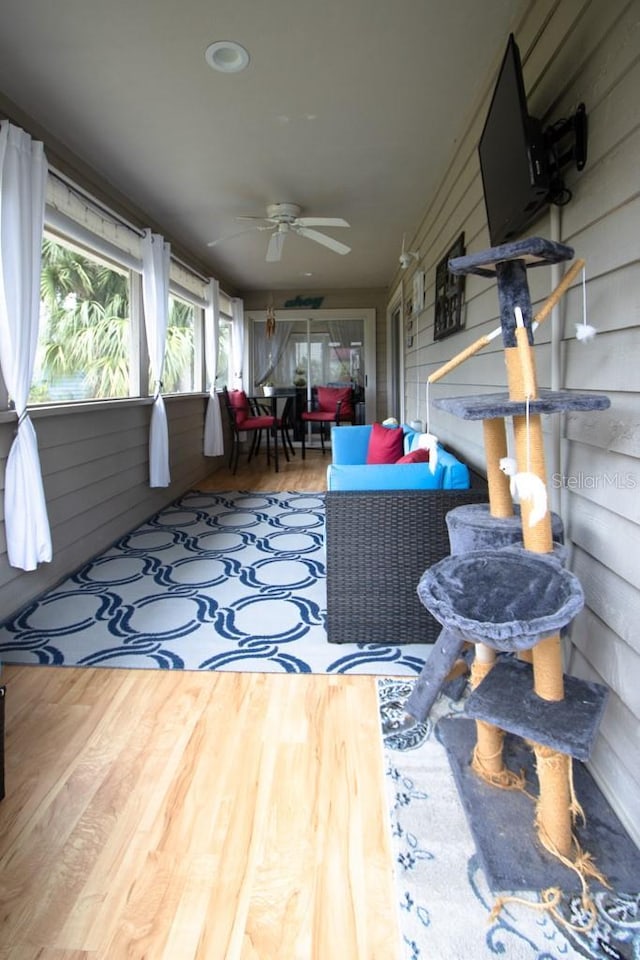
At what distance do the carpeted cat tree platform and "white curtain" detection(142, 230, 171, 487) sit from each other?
3.27 metres

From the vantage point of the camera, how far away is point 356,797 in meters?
1.38

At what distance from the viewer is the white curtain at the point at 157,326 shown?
4.08 meters

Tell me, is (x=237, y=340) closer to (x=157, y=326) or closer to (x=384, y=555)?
(x=157, y=326)

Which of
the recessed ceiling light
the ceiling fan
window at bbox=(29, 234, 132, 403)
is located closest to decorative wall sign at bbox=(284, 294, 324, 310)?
the ceiling fan

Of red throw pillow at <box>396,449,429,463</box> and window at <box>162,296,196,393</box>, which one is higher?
window at <box>162,296,196,393</box>

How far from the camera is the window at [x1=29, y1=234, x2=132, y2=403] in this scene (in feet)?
9.64

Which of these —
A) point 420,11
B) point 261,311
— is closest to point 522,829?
point 420,11

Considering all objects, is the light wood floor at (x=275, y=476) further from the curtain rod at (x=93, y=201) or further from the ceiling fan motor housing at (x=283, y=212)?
the curtain rod at (x=93, y=201)

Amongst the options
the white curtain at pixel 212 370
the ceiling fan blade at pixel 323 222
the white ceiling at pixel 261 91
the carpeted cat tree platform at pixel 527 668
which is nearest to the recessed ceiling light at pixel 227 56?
the white ceiling at pixel 261 91

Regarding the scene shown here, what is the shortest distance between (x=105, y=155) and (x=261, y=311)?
4.57m

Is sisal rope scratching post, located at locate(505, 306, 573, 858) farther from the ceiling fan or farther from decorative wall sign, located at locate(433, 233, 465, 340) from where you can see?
the ceiling fan

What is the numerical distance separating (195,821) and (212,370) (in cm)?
515

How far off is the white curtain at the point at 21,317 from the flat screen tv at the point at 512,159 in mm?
1962

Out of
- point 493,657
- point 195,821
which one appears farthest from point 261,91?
point 195,821
